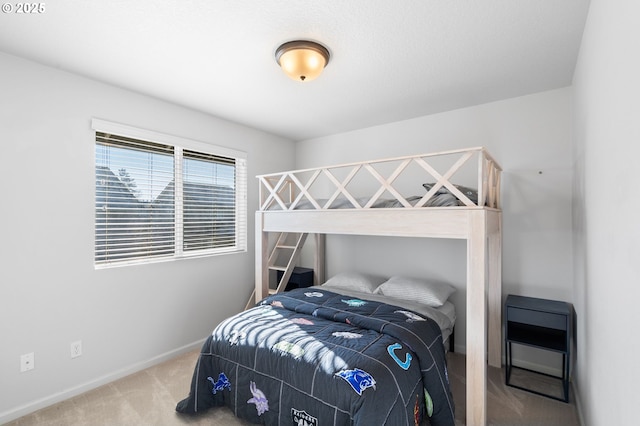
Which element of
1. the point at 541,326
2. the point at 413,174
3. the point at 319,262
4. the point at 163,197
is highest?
the point at 413,174

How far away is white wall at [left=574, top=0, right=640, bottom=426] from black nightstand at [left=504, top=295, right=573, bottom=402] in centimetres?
23

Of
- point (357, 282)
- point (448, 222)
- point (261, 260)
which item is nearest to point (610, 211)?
point (448, 222)

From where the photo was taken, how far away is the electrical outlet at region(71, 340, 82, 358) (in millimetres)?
2302

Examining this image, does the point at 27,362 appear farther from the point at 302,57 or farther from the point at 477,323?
the point at 477,323

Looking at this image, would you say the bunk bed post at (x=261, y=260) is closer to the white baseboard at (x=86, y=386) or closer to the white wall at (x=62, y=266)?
the white wall at (x=62, y=266)

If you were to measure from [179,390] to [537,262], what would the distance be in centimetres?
320

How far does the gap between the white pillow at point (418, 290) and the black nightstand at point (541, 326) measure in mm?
516

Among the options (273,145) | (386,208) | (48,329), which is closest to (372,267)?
(386,208)

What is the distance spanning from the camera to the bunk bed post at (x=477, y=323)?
1839 mm

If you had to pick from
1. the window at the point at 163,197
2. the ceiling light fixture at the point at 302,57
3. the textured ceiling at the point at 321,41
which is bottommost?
the window at the point at 163,197

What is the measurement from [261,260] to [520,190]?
8.42 feet

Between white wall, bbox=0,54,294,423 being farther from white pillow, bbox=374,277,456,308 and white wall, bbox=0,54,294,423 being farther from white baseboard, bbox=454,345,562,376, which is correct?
white baseboard, bbox=454,345,562,376

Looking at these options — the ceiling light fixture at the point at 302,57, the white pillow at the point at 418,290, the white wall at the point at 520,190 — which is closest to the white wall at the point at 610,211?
the white wall at the point at 520,190

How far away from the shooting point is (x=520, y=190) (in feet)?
8.95
